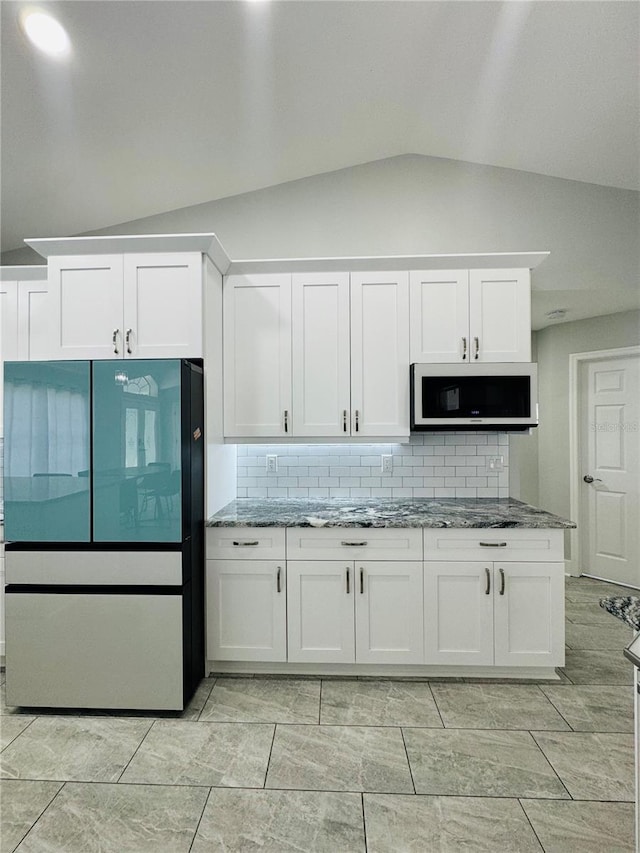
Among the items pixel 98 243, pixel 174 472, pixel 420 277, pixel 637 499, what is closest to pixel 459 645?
pixel 174 472

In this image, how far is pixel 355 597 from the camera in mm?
2672

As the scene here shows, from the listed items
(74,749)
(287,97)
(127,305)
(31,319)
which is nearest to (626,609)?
(74,749)

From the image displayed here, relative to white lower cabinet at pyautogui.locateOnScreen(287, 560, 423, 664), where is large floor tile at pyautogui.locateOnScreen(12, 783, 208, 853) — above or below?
below

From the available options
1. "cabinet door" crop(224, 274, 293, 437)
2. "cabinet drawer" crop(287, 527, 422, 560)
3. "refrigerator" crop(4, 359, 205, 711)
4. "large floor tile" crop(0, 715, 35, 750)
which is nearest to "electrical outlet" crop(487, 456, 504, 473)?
"cabinet drawer" crop(287, 527, 422, 560)

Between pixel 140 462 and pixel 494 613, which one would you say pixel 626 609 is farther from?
pixel 140 462

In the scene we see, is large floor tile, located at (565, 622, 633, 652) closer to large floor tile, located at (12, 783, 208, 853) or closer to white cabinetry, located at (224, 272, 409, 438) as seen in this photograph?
white cabinetry, located at (224, 272, 409, 438)

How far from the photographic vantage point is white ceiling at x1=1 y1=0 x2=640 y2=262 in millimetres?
2139

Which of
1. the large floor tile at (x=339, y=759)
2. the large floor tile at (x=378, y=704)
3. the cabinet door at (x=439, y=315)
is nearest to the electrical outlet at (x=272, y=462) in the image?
the cabinet door at (x=439, y=315)

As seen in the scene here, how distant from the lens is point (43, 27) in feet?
6.55

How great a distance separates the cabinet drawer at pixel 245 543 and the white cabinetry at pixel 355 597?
78mm

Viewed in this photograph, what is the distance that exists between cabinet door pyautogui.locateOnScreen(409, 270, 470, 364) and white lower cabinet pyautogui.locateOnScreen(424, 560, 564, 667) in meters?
1.26

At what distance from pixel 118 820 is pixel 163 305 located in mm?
2283

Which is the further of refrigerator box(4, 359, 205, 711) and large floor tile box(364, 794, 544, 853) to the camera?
refrigerator box(4, 359, 205, 711)

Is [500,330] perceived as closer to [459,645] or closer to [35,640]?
[459,645]
